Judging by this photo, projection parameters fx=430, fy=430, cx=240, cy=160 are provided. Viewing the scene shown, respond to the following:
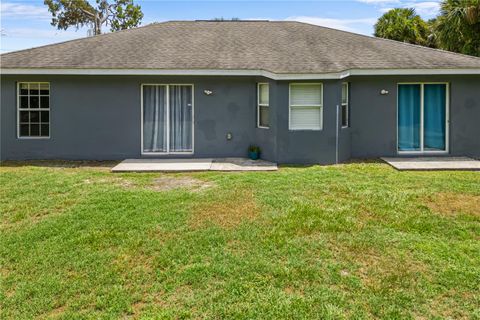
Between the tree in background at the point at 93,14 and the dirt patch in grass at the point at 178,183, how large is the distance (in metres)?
34.9

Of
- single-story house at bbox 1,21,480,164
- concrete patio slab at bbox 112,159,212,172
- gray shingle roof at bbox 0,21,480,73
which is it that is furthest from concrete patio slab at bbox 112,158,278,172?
gray shingle roof at bbox 0,21,480,73

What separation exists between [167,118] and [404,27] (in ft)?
65.5

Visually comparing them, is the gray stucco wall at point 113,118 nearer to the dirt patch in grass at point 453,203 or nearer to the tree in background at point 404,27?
the dirt patch in grass at point 453,203

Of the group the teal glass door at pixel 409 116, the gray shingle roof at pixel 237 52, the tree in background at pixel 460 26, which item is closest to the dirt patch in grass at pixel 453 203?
the gray shingle roof at pixel 237 52

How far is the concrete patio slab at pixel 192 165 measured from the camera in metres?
11.2

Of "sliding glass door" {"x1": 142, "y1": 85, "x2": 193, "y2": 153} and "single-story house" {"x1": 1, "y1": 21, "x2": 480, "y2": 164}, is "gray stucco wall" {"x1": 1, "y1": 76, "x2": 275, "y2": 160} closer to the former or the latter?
"single-story house" {"x1": 1, "y1": 21, "x2": 480, "y2": 164}

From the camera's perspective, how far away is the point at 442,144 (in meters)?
13.2

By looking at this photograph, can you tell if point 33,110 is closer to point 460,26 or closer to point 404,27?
point 460,26

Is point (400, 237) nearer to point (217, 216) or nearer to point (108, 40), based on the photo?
point (217, 216)

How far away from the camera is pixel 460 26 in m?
18.2

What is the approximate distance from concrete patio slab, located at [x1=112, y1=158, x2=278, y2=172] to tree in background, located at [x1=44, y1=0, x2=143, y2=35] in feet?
107

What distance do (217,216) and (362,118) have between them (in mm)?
7742

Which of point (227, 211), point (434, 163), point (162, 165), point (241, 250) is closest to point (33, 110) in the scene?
point (162, 165)

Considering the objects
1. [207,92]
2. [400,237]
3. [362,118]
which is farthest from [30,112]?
[400,237]
